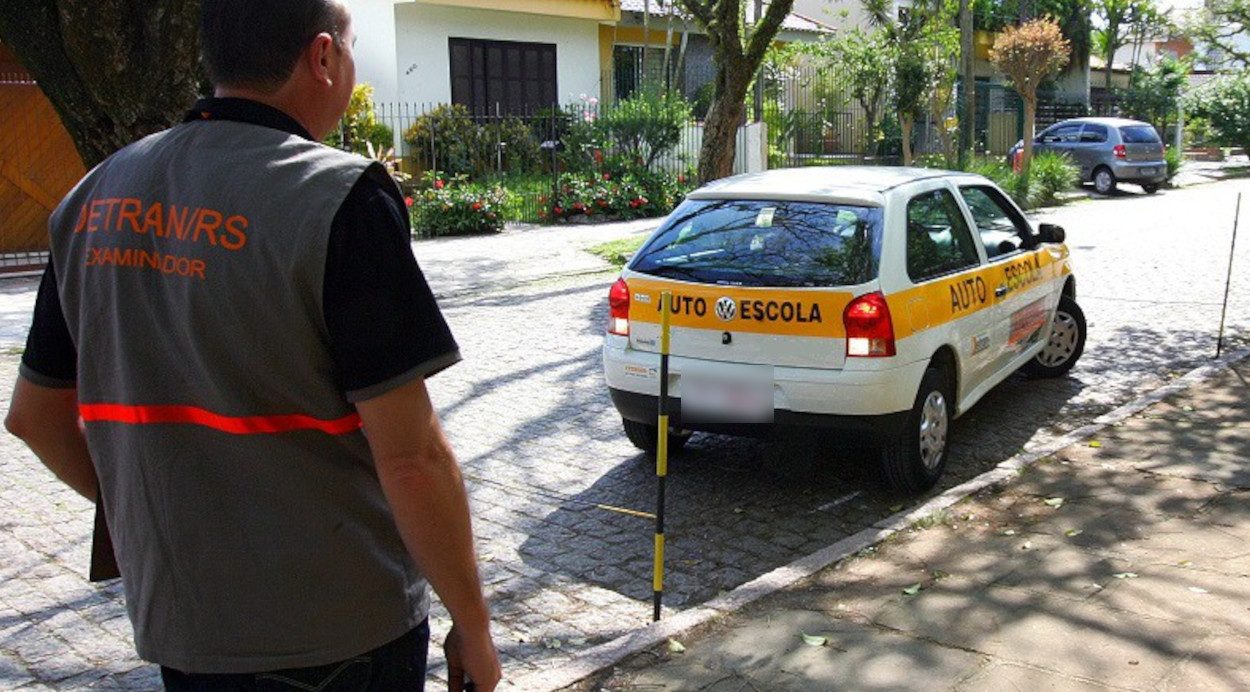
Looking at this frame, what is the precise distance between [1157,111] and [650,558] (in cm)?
4170

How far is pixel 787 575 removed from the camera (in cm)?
506

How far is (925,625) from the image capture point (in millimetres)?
4539

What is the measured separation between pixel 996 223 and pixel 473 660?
21.0ft

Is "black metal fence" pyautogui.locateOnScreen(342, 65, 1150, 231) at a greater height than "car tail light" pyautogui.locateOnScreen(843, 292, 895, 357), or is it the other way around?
"black metal fence" pyautogui.locateOnScreen(342, 65, 1150, 231)

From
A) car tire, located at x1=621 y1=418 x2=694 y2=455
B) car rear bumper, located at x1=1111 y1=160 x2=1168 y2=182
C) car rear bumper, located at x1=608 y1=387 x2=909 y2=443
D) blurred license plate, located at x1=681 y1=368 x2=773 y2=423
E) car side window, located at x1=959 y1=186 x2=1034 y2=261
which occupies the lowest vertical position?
car tire, located at x1=621 y1=418 x2=694 y2=455

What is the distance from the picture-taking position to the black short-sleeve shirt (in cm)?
181

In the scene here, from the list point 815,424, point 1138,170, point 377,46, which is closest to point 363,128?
point 377,46

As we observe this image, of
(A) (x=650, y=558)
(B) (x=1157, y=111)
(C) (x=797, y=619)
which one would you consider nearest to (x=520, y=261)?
(A) (x=650, y=558)

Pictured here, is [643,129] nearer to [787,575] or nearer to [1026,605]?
[787,575]

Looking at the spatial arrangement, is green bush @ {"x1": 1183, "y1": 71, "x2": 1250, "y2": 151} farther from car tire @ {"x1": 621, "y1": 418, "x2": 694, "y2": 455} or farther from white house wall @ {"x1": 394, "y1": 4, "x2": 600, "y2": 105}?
car tire @ {"x1": 621, "y1": 418, "x2": 694, "y2": 455}

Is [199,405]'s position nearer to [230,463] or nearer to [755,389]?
[230,463]

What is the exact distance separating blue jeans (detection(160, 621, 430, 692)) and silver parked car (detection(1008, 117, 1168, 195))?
2694cm

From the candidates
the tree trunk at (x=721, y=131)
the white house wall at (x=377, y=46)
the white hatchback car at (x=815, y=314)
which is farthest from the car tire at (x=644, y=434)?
the white house wall at (x=377, y=46)

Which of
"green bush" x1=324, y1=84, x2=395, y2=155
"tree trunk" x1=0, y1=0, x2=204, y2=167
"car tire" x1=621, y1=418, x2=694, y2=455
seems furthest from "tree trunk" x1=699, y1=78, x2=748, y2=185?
"tree trunk" x1=0, y1=0, x2=204, y2=167
